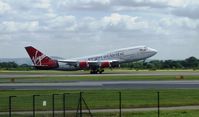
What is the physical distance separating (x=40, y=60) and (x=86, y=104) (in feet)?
261

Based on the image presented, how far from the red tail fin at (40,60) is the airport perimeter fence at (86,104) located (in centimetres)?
6767

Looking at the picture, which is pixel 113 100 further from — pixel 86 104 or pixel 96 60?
pixel 96 60

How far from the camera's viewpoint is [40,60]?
11144 cm

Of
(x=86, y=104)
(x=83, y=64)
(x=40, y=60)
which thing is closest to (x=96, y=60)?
(x=83, y=64)

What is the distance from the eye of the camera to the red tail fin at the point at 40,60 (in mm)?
111188

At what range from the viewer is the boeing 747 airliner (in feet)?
350

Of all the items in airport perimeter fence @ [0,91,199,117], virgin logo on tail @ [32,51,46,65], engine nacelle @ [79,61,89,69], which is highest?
virgin logo on tail @ [32,51,46,65]

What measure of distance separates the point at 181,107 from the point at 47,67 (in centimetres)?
7922

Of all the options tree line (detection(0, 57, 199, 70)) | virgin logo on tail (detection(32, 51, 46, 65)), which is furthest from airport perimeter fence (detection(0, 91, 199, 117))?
tree line (detection(0, 57, 199, 70))

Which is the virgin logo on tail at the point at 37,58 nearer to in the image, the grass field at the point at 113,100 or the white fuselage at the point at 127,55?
the white fuselage at the point at 127,55

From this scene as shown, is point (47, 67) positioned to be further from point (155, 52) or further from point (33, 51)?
point (155, 52)

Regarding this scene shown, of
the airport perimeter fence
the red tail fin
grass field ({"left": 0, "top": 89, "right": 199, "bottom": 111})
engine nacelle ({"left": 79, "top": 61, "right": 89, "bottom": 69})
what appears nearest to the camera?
the airport perimeter fence

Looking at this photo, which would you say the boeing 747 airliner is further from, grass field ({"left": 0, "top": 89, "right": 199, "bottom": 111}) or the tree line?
grass field ({"left": 0, "top": 89, "right": 199, "bottom": 111})

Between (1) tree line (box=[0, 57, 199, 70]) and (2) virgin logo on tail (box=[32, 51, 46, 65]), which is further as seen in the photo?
(1) tree line (box=[0, 57, 199, 70])
